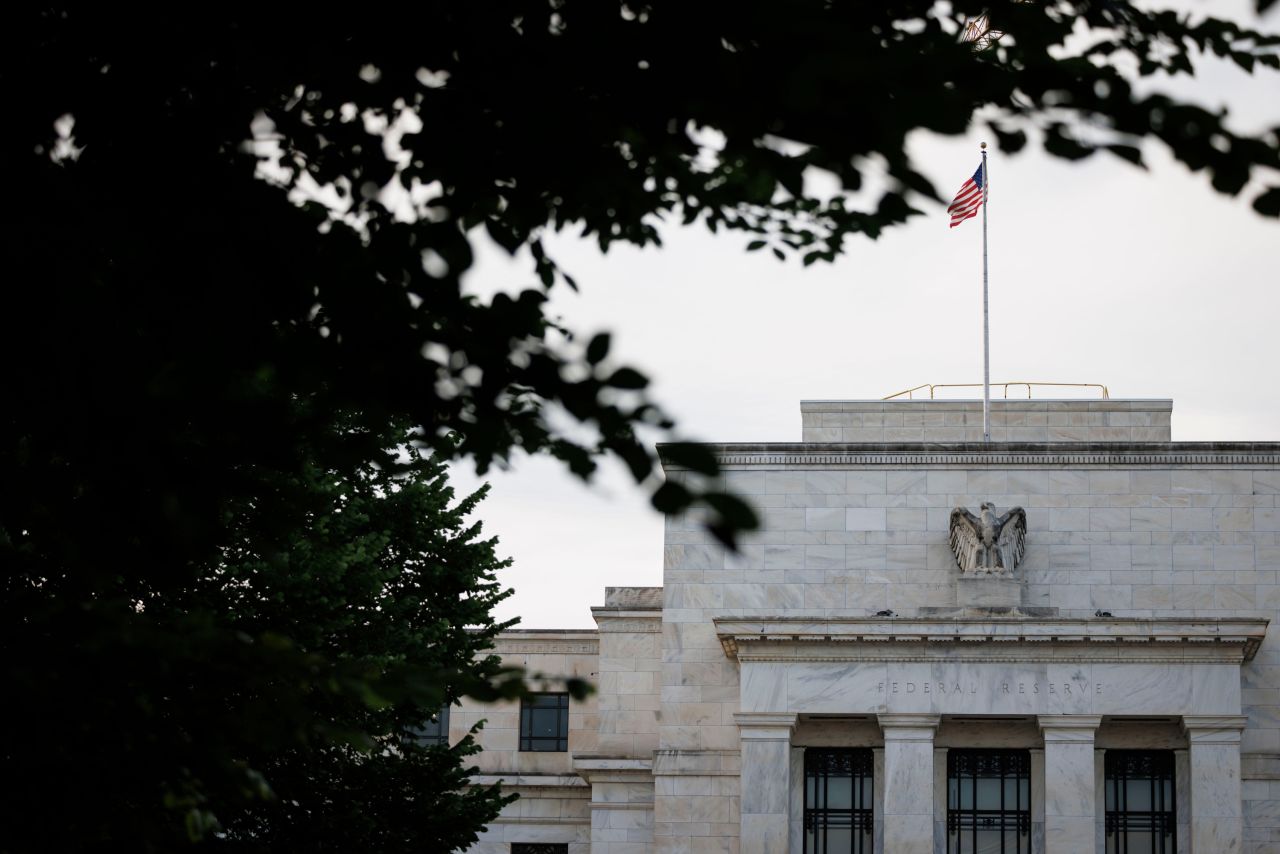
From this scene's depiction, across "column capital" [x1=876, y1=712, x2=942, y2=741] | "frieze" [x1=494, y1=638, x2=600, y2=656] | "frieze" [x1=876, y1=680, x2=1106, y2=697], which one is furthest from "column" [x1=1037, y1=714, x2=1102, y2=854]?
"frieze" [x1=494, y1=638, x2=600, y2=656]

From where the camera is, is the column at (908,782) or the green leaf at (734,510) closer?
the green leaf at (734,510)

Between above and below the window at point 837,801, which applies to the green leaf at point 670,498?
below

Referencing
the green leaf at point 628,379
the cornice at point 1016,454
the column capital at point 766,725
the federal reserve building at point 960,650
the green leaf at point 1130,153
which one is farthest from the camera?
the cornice at point 1016,454

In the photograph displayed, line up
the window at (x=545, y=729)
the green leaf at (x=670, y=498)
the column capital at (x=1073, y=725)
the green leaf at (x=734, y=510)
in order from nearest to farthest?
the green leaf at (x=734, y=510), the green leaf at (x=670, y=498), the column capital at (x=1073, y=725), the window at (x=545, y=729)

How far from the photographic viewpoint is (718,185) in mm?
8836

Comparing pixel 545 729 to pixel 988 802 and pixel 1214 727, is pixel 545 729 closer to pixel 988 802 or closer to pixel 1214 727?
pixel 988 802

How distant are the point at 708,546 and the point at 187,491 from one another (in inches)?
1395

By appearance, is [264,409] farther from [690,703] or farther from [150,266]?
[690,703]

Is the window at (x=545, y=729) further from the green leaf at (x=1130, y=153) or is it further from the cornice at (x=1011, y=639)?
the green leaf at (x=1130, y=153)

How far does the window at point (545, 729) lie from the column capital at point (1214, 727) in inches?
614

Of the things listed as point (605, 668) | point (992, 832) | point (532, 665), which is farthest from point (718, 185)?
point (532, 665)

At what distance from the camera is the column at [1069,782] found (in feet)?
126

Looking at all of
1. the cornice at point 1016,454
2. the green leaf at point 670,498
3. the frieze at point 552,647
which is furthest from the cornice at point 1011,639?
the green leaf at point 670,498

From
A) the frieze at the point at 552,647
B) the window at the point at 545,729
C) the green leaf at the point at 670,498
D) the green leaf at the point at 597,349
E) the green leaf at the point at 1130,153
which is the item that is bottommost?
the green leaf at the point at 670,498
